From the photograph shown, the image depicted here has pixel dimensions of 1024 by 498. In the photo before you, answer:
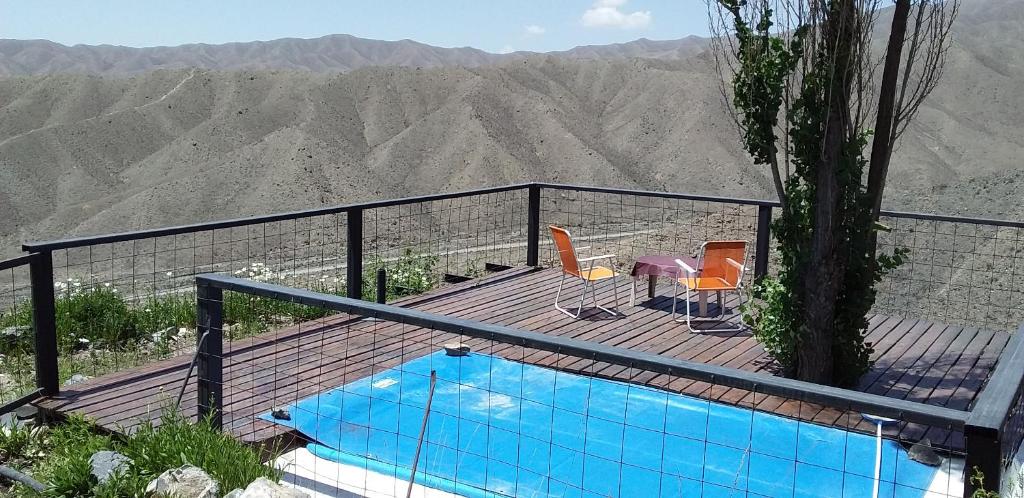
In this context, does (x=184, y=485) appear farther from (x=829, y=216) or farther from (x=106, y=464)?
(x=829, y=216)

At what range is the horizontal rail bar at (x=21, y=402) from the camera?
14.9 ft

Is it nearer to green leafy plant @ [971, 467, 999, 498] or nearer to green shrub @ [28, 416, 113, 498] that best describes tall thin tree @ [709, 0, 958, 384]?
green leafy plant @ [971, 467, 999, 498]

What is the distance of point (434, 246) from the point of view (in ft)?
62.1

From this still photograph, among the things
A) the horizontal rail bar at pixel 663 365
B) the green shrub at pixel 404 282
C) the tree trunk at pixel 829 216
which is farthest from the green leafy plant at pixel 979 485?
the green shrub at pixel 404 282

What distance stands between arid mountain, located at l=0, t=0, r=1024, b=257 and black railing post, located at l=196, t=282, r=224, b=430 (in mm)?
15402

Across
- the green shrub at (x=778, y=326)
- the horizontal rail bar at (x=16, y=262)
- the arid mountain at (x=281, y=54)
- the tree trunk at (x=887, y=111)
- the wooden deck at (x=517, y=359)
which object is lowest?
the wooden deck at (x=517, y=359)

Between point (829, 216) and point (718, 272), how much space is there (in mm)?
1717

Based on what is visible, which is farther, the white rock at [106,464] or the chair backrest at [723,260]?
the chair backrest at [723,260]

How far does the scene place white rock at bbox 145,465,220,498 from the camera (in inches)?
134

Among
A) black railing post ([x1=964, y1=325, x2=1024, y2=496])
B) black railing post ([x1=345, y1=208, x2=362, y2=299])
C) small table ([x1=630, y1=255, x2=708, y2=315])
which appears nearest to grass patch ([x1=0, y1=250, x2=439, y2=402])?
black railing post ([x1=345, y1=208, x2=362, y2=299])

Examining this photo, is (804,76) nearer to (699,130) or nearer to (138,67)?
(699,130)

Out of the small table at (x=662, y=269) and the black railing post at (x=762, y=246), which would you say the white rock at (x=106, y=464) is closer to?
the small table at (x=662, y=269)

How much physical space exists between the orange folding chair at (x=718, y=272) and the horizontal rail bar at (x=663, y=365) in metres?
3.56

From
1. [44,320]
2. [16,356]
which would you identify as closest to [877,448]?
[44,320]
